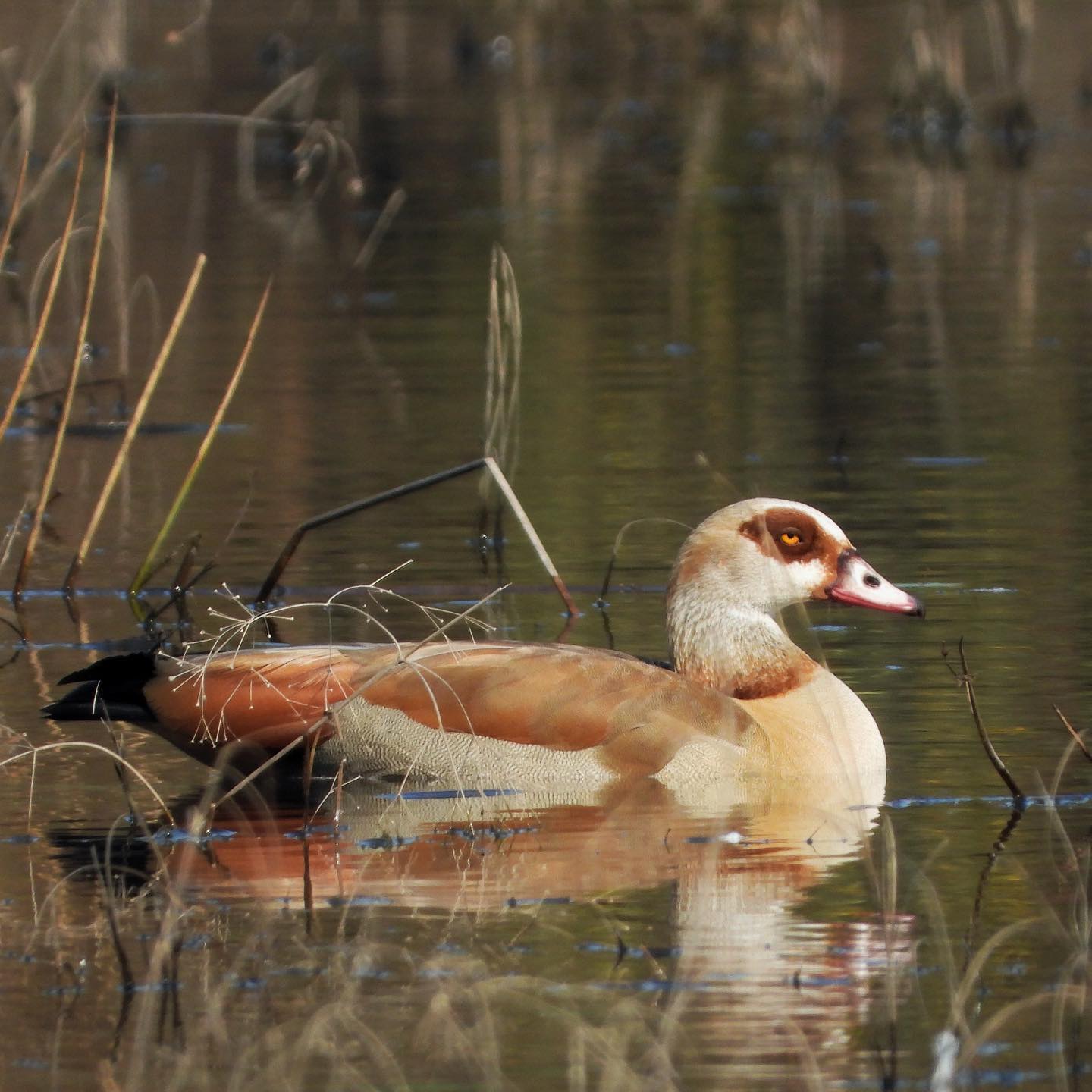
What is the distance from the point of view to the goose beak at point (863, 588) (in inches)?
332

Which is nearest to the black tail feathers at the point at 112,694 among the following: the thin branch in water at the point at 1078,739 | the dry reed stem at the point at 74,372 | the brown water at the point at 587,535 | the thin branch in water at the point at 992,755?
the brown water at the point at 587,535

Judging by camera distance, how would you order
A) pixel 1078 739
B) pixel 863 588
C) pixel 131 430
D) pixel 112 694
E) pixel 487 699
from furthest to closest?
pixel 131 430 < pixel 863 588 < pixel 112 694 < pixel 487 699 < pixel 1078 739

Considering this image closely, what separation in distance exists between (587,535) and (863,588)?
3.58 m

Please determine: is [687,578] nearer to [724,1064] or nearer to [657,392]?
[724,1064]

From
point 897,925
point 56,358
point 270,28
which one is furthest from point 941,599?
point 270,28

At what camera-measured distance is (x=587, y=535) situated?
12.0 metres

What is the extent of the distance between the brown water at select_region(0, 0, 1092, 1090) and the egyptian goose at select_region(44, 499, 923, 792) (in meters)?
0.16

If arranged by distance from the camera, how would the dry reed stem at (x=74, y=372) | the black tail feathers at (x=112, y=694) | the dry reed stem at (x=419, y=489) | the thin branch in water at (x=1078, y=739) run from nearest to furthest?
the thin branch in water at (x=1078, y=739) < the black tail feathers at (x=112, y=694) < the dry reed stem at (x=74, y=372) < the dry reed stem at (x=419, y=489)

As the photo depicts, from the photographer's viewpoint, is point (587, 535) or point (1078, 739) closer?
point (1078, 739)

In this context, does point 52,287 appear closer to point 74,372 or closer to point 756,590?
point 74,372

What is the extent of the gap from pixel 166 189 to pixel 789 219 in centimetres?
658

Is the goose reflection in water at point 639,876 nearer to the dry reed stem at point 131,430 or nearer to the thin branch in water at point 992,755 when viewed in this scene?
the thin branch in water at point 992,755

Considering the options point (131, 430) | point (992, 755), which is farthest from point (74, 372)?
point (992, 755)

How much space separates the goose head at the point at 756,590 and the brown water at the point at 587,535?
0.47 metres
